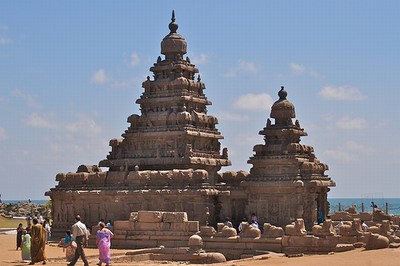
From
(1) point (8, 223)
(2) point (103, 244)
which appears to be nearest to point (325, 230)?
(2) point (103, 244)

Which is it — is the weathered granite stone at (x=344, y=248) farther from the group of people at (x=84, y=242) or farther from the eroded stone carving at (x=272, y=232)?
the group of people at (x=84, y=242)

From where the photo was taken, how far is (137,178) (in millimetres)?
51125

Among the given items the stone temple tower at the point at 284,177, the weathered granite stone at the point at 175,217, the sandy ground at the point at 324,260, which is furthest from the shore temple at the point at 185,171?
the sandy ground at the point at 324,260

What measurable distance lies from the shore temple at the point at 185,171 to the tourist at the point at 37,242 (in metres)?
17.8

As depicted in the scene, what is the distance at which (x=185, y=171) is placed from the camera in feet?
163

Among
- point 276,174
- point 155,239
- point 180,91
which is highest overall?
point 180,91

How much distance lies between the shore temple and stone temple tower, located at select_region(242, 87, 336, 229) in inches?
2.1

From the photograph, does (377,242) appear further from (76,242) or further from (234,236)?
(76,242)

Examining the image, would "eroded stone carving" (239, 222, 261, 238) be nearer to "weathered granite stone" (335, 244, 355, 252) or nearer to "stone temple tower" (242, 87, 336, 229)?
"weathered granite stone" (335, 244, 355, 252)

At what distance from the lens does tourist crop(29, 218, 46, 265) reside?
31.1 m

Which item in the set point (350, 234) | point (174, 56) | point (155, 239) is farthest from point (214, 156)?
point (350, 234)

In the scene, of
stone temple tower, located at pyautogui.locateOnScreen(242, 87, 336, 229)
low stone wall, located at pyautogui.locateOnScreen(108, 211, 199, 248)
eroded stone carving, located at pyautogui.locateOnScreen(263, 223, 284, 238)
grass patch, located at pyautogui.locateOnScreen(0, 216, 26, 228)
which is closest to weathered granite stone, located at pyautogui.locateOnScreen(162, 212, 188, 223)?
low stone wall, located at pyautogui.locateOnScreen(108, 211, 199, 248)

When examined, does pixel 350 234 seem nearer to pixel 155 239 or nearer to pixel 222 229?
pixel 222 229

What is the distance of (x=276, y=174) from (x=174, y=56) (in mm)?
11856
